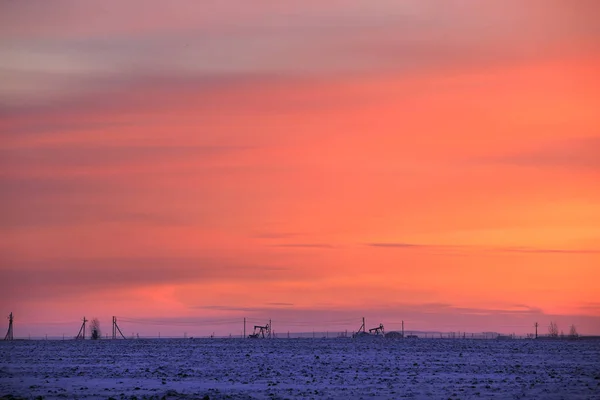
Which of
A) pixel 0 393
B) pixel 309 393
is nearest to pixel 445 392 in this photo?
pixel 309 393

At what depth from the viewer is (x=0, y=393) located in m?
68.2

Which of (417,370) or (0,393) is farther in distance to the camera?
(417,370)

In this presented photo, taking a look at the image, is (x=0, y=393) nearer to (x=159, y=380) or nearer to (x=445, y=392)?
(x=159, y=380)

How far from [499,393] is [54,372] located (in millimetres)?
50665

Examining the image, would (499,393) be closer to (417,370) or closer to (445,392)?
(445,392)

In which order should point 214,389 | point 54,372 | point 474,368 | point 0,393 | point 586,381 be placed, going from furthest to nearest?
1. point 474,368
2. point 54,372
3. point 586,381
4. point 214,389
5. point 0,393

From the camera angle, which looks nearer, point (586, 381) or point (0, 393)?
point (0, 393)

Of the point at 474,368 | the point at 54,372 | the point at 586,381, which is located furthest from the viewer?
the point at 474,368

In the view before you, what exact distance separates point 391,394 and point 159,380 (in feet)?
80.9

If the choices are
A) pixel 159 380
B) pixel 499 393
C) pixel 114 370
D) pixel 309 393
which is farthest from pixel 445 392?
pixel 114 370

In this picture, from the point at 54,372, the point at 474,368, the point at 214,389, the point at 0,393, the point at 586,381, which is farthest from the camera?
the point at 474,368

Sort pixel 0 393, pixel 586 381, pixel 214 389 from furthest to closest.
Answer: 1. pixel 586 381
2. pixel 214 389
3. pixel 0 393

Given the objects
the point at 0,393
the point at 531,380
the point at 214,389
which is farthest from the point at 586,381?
the point at 0,393

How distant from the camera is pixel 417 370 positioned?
336 feet
